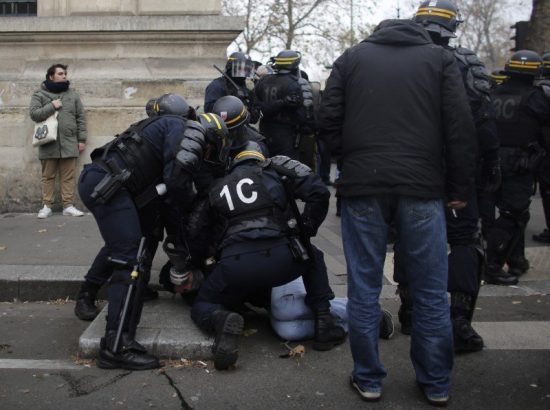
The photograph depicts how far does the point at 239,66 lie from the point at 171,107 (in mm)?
3085

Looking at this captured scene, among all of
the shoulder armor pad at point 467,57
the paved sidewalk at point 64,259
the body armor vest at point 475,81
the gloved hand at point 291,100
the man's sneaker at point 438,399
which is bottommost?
the paved sidewalk at point 64,259

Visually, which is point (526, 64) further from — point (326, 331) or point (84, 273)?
point (84, 273)

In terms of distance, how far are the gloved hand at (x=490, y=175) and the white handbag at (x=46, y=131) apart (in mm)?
5138

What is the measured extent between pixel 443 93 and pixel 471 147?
29 centimetres

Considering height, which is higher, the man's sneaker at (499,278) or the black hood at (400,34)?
the black hood at (400,34)


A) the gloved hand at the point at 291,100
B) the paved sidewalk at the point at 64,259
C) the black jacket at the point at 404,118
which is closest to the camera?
the black jacket at the point at 404,118

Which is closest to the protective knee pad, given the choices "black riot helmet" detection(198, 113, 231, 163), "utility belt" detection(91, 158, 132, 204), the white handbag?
"black riot helmet" detection(198, 113, 231, 163)

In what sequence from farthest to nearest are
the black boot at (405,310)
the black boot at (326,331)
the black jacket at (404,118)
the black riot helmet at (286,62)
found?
the black riot helmet at (286,62) < the black boot at (405,310) < the black boot at (326,331) < the black jacket at (404,118)

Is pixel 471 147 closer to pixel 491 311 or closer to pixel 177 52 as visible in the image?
pixel 491 311

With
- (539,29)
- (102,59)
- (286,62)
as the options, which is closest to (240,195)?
(286,62)

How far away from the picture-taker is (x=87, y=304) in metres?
4.94

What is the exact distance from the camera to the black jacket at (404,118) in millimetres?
3291

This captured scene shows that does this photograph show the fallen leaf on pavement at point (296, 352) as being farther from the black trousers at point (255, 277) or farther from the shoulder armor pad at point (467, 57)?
the shoulder armor pad at point (467, 57)

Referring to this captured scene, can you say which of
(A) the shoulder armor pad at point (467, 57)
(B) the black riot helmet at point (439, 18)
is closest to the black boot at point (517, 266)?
(A) the shoulder armor pad at point (467, 57)
